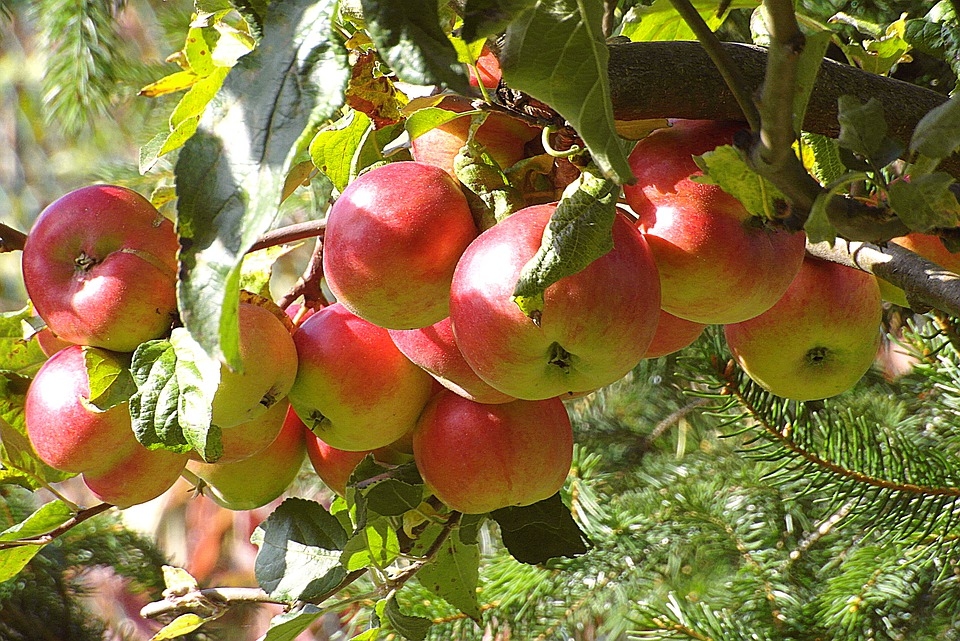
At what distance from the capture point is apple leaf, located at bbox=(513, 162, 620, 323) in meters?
0.34

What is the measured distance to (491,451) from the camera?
495 mm

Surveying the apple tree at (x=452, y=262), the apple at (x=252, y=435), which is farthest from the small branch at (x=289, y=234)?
the apple at (x=252, y=435)

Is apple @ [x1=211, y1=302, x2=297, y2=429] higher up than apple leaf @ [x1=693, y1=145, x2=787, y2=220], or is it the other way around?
apple leaf @ [x1=693, y1=145, x2=787, y2=220]

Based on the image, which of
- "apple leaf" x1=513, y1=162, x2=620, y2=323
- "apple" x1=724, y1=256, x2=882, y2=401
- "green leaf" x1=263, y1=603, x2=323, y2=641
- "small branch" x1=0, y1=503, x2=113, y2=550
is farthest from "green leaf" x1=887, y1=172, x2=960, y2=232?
"small branch" x1=0, y1=503, x2=113, y2=550

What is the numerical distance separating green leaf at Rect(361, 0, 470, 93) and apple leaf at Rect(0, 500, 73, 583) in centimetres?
50

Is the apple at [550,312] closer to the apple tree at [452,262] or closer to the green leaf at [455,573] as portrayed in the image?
the apple tree at [452,262]

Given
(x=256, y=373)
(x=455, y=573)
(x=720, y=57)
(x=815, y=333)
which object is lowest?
(x=455, y=573)

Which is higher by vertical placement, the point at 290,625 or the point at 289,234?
the point at 289,234

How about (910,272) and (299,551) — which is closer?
(910,272)

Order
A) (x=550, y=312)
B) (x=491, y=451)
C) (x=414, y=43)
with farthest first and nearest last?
(x=491, y=451)
(x=550, y=312)
(x=414, y=43)

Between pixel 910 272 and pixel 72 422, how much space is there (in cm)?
48

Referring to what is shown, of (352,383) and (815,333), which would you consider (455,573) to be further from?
(815,333)

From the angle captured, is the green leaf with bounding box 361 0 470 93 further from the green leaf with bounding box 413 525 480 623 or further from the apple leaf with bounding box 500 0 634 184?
the green leaf with bounding box 413 525 480 623

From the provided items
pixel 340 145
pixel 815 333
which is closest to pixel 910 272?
pixel 815 333
